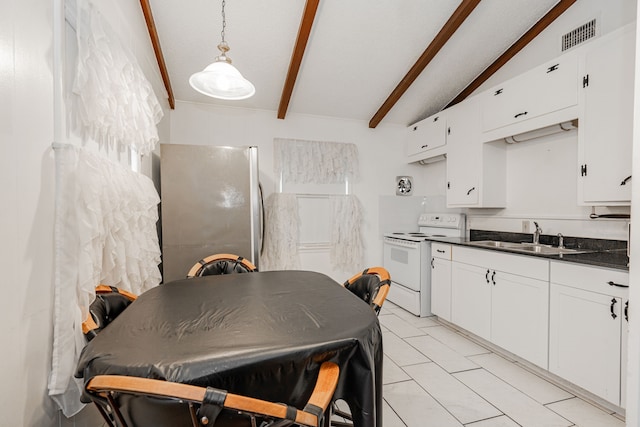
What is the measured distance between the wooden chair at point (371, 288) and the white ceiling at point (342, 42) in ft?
7.58

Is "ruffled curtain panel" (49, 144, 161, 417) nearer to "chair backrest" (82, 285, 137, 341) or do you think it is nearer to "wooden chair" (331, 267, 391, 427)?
"chair backrest" (82, 285, 137, 341)

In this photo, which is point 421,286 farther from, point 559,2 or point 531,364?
point 559,2

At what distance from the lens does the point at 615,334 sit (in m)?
1.70

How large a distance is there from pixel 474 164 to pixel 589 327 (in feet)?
5.85

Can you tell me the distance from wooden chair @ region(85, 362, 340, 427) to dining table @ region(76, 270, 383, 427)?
0.22 feet

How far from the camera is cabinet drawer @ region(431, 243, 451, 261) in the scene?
3059 millimetres

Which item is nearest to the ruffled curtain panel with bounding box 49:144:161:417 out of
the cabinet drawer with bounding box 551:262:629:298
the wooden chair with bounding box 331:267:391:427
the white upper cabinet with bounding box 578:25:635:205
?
the wooden chair with bounding box 331:267:391:427

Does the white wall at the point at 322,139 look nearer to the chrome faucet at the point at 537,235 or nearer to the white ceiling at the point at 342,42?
the white ceiling at the point at 342,42

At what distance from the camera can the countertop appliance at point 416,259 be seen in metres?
3.38

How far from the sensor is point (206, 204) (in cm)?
283

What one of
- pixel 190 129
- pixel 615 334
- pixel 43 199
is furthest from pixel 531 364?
pixel 190 129

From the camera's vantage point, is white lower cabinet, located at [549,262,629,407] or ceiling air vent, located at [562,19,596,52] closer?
white lower cabinet, located at [549,262,629,407]

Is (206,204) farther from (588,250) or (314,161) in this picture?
(588,250)

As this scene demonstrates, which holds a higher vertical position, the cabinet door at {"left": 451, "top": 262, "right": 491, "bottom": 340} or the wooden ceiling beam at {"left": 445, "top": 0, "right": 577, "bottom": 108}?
the wooden ceiling beam at {"left": 445, "top": 0, "right": 577, "bottom": 108}
